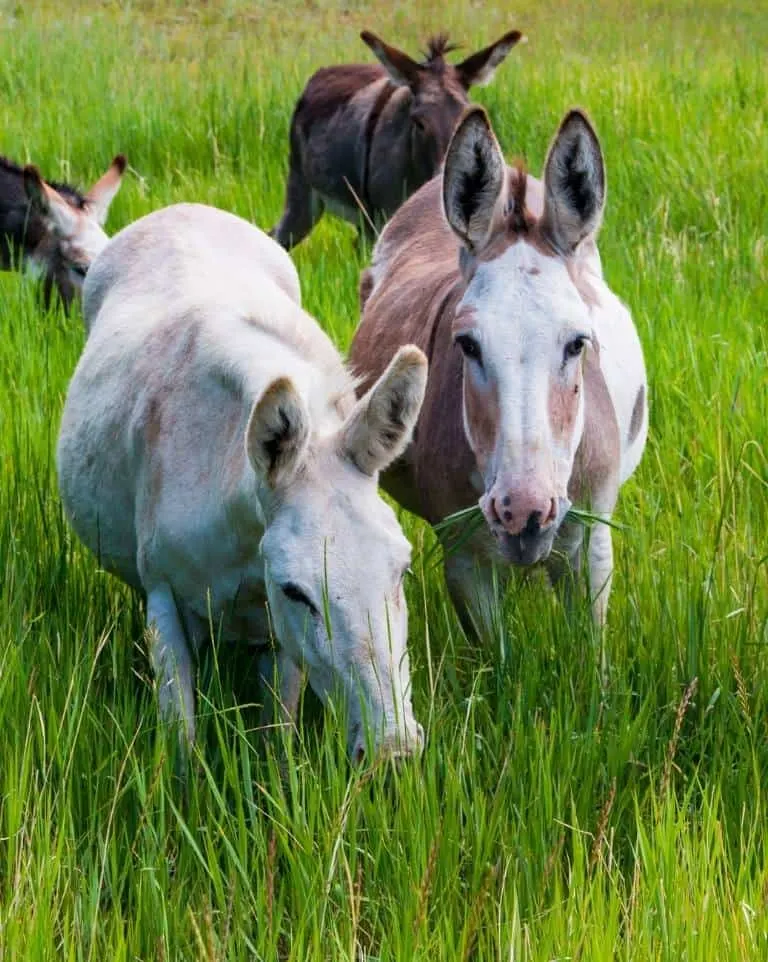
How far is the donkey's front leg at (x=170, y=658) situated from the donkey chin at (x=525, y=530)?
2.49 ft

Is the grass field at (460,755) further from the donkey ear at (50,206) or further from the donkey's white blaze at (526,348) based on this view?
the donkey ear at (50,206)

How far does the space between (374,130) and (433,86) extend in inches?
29.7

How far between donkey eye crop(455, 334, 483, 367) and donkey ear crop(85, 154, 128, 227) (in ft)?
16.3

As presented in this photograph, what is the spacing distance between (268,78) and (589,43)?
5871mm

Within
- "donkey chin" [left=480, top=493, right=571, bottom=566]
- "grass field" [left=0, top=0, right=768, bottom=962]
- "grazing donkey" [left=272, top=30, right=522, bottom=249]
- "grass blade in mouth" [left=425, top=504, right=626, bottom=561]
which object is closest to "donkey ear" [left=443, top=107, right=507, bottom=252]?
"grass blade in mouth" [left=425, top=504, right=626, bottom=561]

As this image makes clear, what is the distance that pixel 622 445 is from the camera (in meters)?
4.01

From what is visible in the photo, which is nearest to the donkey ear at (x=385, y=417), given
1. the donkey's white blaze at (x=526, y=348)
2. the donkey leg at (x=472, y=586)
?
the donkey's white blaze at (x=526, y=348)

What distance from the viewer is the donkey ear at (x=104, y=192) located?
308 inches

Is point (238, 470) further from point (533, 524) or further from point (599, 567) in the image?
point (599, 567)

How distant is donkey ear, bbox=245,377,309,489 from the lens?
9.28 ft

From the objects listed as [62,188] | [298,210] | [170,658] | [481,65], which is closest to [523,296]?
[170,658]

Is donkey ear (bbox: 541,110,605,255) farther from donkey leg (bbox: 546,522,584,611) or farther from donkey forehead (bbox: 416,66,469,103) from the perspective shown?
donkey forehead (bbox: 416,66,469,103)

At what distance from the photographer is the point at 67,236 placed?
7.68m

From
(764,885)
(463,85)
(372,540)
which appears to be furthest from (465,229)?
(463,85)
